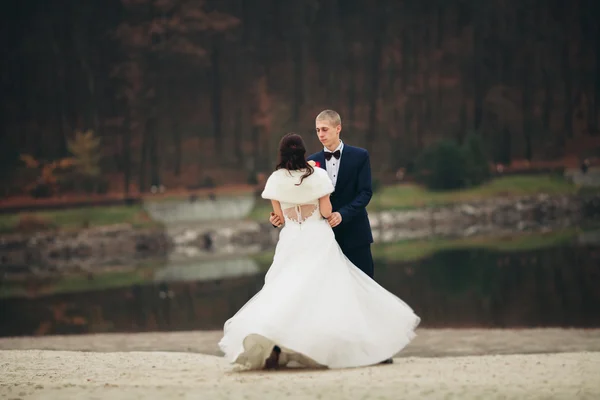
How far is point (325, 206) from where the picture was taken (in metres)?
6.09

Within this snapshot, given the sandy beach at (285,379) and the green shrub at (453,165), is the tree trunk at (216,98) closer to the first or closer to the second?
the green shrub at (453,165)

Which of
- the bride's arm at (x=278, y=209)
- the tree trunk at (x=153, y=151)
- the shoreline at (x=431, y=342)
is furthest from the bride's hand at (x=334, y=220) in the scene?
the tree trunk at (x=153, y=151)

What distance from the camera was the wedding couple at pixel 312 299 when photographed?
228 inches

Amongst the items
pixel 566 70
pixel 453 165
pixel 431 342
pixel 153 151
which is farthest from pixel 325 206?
pixel 566 70

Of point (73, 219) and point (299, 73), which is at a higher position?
point (299, 73)

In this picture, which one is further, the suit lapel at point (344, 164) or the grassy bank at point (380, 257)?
the grassy bank at point (380, 257)

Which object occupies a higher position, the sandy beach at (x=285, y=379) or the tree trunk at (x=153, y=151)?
the tree trunk at (x=153, y=151)

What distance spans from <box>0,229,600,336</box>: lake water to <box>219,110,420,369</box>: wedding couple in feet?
18.0

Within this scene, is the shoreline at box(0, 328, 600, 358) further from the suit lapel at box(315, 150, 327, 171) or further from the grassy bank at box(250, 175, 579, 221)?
the grassy bank at box(250, 175, 579, 221)

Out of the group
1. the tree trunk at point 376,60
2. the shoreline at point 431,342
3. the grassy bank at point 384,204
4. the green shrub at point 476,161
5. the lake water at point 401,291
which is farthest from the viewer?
the tree trunk at point 376,60

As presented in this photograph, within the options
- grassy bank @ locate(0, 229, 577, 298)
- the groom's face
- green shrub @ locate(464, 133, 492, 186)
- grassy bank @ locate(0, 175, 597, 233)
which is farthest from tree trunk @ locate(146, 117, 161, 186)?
the groom's face

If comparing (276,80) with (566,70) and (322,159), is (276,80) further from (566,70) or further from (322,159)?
(322,159)

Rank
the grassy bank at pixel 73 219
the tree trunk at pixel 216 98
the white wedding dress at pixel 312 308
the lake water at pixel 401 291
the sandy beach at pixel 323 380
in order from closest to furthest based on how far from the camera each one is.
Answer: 1. the sandy beach at pixel 323 380
2. the white wedding dress at pixel 312 308
3. the lake water at pixel 401 291
4. the grassy bank at pixel 73 219
5. the tree trunk at pixel 216 98

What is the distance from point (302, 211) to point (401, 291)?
9127 mm
